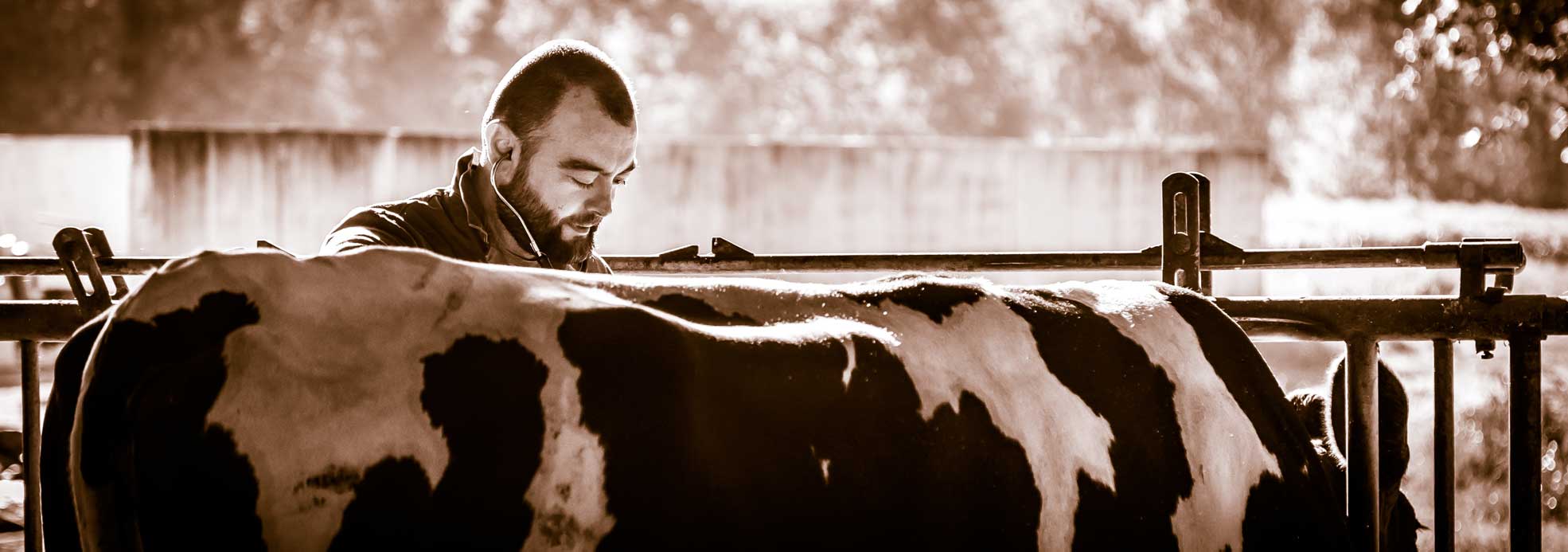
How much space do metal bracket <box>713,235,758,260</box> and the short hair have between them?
581 mm

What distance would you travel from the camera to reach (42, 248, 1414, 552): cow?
5.14 ft

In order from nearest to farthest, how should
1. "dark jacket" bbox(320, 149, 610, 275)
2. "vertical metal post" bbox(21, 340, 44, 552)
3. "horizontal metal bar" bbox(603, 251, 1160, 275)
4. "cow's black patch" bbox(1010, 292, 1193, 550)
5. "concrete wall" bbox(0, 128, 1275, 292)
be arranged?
1. "cow's black patch" bbox(1010, 292, 1193, 550)
2. "dark jacket" bbox(320, 149, 610, 275)
3. "vertical metal post" bbox(21, 340, 44, 552)
4. "horizontal metal bar" bbox(603, 251, 1160, 275)
5. "concrete wall" bbox(0, 128, 1275, 292)

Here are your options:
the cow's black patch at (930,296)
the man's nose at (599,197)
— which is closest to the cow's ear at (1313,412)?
the cow's black patch at (930,296)

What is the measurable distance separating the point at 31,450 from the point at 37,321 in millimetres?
269

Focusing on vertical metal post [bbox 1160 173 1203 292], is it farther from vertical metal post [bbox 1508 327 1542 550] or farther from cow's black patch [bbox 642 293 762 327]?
cow's black patch [bbox 642 293 762 327]

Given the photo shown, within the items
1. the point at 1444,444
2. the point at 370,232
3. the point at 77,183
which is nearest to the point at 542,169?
the point at 370,232

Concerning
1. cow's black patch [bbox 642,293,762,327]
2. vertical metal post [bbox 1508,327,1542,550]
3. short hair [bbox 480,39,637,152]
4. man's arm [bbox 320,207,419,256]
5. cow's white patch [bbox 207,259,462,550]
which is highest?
short hair [bbox 480,39,637,152]

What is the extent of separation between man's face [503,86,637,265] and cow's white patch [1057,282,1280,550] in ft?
2.95

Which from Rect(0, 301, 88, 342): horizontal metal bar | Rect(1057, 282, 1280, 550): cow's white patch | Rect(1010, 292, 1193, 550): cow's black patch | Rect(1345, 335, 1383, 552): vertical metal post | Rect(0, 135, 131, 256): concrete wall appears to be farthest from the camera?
Rect(0, 135, 131, 256): concrete wall

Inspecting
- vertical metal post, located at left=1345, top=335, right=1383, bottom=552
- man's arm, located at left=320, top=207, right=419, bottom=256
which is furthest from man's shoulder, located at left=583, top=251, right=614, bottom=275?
vertical metal post, located at left=1345, top=335, right=1383, bottom=552

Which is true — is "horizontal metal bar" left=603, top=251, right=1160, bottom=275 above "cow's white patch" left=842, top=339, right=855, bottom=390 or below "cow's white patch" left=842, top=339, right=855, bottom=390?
above

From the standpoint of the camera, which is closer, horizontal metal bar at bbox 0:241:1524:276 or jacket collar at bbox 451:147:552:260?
jacket collar at bbox 451:147:552:260

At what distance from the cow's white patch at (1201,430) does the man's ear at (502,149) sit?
3.55ft

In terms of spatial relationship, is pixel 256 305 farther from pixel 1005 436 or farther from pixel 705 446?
pixel 1005 436
